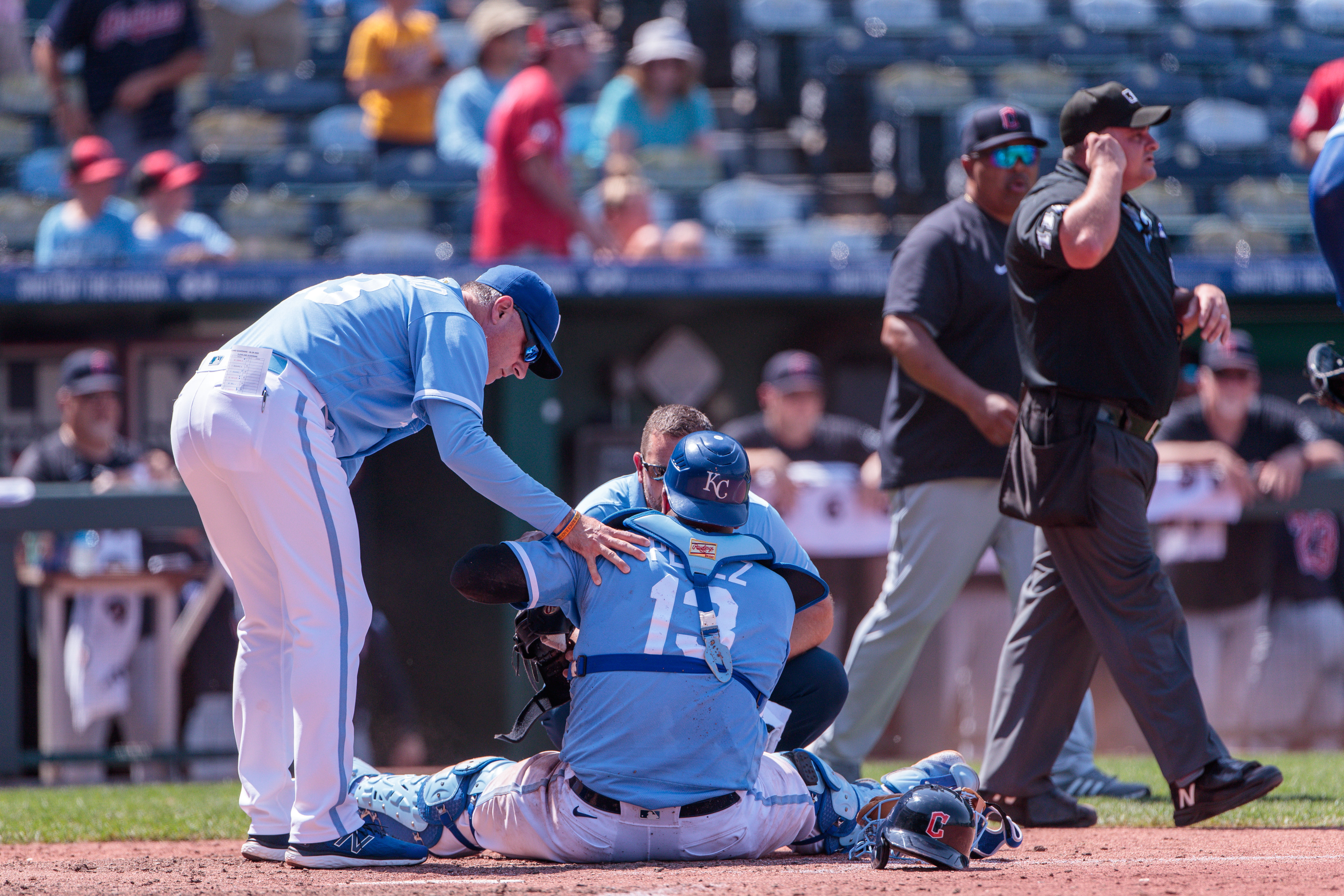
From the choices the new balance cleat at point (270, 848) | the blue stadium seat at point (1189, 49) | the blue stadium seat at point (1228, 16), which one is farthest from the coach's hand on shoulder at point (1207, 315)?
the blue stadium seat at point (1228, 16)

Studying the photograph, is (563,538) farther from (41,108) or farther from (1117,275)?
(41,108)

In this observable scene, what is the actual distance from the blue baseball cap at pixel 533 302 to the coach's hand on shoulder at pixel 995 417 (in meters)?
1.38

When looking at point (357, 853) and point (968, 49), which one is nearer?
point (357, 853)

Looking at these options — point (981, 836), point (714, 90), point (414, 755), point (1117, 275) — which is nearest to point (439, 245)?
point (414, 755)

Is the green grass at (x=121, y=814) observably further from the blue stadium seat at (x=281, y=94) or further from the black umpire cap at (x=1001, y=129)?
the blue stadium seat at (x=281, y=94)

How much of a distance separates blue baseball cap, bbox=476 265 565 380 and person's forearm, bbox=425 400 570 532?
0.31m

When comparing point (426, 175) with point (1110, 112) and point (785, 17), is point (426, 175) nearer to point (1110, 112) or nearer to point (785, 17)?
point (785, 17)

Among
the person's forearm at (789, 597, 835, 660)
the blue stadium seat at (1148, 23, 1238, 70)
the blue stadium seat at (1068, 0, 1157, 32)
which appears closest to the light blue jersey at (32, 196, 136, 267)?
the person's forearm at (789, 597, 835, 660)

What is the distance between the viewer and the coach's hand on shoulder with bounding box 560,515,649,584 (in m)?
3.39

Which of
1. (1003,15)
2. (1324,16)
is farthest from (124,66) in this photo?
(1324,16)

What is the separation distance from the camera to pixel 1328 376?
3.98 m

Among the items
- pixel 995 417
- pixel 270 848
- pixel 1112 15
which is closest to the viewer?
pixel 270 848

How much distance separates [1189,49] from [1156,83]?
2.50 feet

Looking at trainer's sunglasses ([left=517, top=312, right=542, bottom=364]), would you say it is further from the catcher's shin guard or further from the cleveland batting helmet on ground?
the cleveland batting helmet on ground
